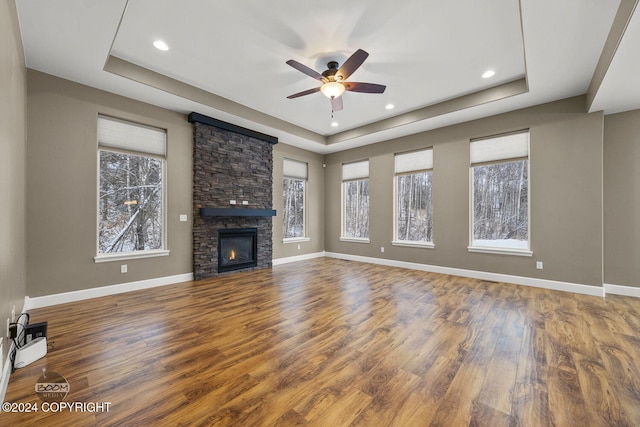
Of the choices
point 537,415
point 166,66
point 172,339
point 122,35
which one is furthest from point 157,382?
point 166,66

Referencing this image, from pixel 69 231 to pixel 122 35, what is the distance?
2.64m

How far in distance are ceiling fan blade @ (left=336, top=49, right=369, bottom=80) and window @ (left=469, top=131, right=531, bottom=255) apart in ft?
10.7

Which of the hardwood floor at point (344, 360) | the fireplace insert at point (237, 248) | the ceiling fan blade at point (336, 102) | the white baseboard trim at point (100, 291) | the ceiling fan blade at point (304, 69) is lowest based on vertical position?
the hardwood floor at point (344, 360)

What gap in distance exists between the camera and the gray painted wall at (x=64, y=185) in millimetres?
3326

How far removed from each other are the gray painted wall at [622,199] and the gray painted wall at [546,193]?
0.36 metres

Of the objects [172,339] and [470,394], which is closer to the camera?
[470,394]

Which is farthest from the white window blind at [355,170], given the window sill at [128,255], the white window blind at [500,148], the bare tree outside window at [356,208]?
the window sill at [128,255]

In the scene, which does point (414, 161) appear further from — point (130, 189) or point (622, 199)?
point (130, 189)

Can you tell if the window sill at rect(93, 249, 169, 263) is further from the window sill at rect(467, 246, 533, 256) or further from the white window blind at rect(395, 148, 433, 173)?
the window sill at rect(467, 246, 533, 256)

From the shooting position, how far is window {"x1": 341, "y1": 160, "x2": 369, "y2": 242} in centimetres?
687

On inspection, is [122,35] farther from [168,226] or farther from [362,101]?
[362,101]

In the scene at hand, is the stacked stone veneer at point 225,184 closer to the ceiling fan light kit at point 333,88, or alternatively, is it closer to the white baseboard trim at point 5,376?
the ceiling fan light kit at point 333,88

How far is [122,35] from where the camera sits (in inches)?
118

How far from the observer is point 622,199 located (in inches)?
158
